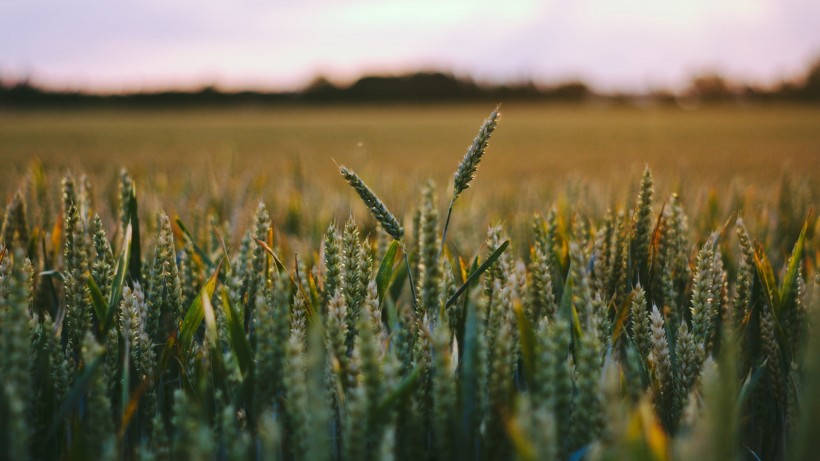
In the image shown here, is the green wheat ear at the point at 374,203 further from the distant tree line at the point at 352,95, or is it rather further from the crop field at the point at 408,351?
the distant tree line at the point at 352,95

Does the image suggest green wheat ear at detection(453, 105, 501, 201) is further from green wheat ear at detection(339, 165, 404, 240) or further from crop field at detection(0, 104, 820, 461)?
green wheat ear at detection(339, 165, 404, 240)

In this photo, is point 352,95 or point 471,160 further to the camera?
point 352,95

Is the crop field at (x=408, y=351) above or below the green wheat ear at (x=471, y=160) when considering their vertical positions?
below

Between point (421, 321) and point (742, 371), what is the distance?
633mm

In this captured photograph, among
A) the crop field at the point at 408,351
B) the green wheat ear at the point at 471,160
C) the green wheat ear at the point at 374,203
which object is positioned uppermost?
the green wheat ear at the point at 471,160

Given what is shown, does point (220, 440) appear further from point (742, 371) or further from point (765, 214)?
point (765, 214)

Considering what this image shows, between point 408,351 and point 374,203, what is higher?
point 374,203

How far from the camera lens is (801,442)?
516mm

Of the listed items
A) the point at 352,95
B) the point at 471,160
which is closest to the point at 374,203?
the point at 471,160

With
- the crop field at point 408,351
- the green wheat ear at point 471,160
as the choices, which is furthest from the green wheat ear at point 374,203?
the green wheat ear at point 471,160

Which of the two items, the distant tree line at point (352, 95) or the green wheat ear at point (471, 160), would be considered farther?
the distant tree line at point (352, 95)

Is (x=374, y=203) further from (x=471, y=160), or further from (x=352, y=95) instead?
(x=352, y=95)

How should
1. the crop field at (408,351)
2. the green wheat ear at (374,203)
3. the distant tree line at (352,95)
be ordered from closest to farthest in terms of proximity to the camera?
the crop field at (408,351), the green wheat ear at (374,203), the distant tree line at (352,95)

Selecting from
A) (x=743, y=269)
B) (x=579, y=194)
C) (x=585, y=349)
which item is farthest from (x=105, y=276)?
(x=579, y=194)
